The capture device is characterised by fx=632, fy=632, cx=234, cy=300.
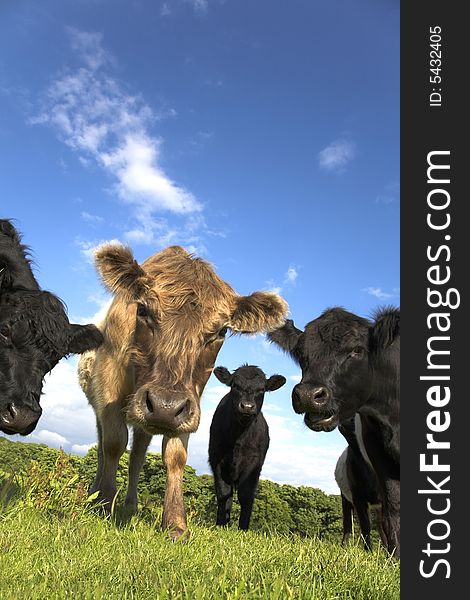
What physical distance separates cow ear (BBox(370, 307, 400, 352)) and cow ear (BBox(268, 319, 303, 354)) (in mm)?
1000

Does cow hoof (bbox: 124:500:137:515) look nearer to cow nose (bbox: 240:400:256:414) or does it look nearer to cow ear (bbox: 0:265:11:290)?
cow nose (bbox: 240:400:256:414)

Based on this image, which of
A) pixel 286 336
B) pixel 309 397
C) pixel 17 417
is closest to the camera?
pixel 17 417

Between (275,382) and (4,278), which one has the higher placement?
(275,382)

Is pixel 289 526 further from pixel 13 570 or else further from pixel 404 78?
pixel 404 78

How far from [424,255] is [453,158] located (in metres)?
0.52

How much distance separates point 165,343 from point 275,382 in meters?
5.95

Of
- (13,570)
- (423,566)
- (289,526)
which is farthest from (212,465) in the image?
(423,566)

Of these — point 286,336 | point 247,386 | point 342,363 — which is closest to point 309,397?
point 342,363

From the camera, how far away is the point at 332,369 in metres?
6.79

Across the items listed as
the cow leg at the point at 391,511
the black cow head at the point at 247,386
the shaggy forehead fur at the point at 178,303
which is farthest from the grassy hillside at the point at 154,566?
the black cow head at the point at 247,386

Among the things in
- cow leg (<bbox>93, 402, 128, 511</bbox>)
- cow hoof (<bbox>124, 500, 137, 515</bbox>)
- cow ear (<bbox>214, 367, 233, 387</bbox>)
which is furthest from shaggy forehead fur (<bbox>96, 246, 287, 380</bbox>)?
cow ear (<bbox>214, 367, 233, 387</bbox>)

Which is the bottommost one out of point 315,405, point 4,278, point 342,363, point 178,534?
point 178,534

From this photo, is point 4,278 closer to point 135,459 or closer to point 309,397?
point 135,459

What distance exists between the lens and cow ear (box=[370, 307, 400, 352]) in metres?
6.83
